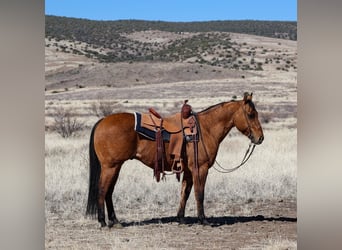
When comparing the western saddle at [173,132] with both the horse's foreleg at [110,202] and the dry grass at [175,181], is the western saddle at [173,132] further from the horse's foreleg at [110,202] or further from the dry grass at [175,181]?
the horse's foreleg at [110,202]

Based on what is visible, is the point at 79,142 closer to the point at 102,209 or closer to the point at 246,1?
the point at 102,209

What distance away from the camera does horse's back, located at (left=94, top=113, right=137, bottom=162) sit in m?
6.38

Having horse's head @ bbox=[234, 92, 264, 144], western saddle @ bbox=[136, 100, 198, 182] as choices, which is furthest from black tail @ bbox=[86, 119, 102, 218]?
horse's head @ bbox=[234, 92, 264, 144]

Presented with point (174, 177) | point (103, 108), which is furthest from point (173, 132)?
point (103, 108)

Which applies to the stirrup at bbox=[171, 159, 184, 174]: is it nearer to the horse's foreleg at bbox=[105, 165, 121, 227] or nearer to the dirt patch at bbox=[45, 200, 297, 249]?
the dirt patch at bbox=[45, 200, 297, 249]

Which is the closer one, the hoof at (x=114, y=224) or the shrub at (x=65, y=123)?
the shrub at (x=65, y=123)

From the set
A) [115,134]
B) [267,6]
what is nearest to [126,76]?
[115,134]

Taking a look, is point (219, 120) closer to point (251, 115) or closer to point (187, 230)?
point (251, 115)

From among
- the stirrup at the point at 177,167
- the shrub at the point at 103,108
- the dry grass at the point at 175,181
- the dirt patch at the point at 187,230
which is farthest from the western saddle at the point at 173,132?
the dirt patch at the point at 187,230

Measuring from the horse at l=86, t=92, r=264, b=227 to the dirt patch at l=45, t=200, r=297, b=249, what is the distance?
0.11 m

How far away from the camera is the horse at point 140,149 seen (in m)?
6.38

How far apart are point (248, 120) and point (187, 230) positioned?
109cm

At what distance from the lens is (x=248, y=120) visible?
6.42 metres
